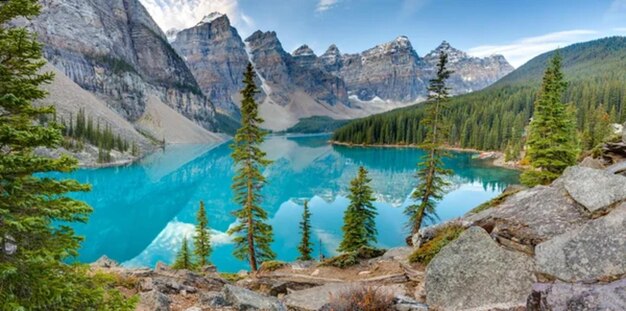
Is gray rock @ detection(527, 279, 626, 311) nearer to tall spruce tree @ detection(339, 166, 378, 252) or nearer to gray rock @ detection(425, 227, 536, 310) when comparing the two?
gray rock @ detection(425, 227, 536, 310)

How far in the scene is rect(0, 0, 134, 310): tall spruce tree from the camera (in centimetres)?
513

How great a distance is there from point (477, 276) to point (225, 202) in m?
54.5

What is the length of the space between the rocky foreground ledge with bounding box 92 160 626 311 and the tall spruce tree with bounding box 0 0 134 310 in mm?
2844

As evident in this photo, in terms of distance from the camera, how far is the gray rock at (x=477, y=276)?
23.1ft

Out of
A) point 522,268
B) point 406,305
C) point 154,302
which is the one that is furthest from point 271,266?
point 522,268

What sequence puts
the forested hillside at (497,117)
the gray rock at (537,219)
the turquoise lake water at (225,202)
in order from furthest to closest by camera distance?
the forested hillside at (497,117) < the turquoise lake water at (225,202) < the gray rock at (537,219)

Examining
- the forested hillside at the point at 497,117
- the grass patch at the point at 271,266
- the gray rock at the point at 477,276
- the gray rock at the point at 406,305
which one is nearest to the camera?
the gray rock at the point at 406,305

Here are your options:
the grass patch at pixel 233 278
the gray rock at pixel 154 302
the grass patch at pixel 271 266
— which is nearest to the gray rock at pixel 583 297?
the gray rock at pixel 154 302

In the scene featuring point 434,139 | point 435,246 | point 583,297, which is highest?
point 434,139

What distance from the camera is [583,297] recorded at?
175 inches

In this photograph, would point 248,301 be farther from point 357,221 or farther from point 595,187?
point 357,221

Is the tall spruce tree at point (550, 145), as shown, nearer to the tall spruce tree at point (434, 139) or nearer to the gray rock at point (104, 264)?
the tall spruce tree at point (434, 139)

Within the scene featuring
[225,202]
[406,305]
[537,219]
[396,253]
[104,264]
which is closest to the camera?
[406,305]

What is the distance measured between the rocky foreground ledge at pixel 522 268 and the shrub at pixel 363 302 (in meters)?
0.26
